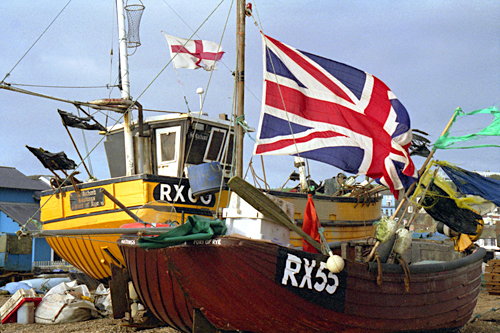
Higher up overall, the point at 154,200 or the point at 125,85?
the point at 125,85

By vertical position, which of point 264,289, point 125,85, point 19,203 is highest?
point 125,85

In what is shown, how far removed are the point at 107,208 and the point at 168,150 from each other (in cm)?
241

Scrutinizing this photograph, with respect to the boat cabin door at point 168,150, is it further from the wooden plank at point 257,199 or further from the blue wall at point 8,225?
the blue wall at point 8,225

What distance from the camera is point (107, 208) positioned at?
1022 cm

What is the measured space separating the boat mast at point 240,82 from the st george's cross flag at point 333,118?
0.70 metres

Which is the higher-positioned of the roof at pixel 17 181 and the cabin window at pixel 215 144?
the cabin window at pixel 215 144

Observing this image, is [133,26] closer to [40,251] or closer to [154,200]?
[154,200]

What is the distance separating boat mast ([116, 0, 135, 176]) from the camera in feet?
38.4

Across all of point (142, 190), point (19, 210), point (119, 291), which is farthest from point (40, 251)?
point (119, 291)

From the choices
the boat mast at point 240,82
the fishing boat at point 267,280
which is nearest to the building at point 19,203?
the boat mast at point 240,82

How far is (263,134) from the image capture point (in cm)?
672

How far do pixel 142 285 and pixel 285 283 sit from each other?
219cm

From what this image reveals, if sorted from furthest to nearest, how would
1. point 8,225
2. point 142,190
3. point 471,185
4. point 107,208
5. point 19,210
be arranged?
point 19,210, point 8,225, point 107,208, point 142,190, point 471,185

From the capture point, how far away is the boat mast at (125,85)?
38.4ft
